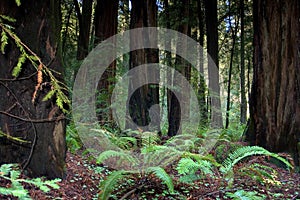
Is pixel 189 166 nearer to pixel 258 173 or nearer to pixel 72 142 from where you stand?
pixel 258 173

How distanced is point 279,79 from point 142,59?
12.6 feet

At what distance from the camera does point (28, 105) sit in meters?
2.90

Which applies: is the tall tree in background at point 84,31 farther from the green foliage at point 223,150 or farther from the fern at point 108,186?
the fern at point 108,186

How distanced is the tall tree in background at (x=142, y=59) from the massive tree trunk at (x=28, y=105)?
458 cm

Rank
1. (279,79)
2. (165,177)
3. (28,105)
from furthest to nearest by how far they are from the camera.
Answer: (279,79) → (165,177) → (28,105)

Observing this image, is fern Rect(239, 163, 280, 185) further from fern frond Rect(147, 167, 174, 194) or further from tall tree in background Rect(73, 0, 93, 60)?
tall tree in background Rect(73, 0, 93, 60)

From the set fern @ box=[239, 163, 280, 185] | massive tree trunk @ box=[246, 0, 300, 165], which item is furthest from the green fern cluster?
massive tree trunk @ box=[246, 0, 300, 165]

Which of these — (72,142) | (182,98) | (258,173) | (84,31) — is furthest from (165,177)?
(182,98)

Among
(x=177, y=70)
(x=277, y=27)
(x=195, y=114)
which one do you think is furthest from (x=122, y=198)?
(x=195, y=114)

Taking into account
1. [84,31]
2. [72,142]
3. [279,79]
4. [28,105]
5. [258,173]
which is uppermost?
[84,31]

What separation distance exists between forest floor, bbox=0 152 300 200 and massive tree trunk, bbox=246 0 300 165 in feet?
3.70

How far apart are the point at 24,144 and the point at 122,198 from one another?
1.16 metres

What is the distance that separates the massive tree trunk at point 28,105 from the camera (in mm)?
2861

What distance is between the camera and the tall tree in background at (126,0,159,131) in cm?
779
